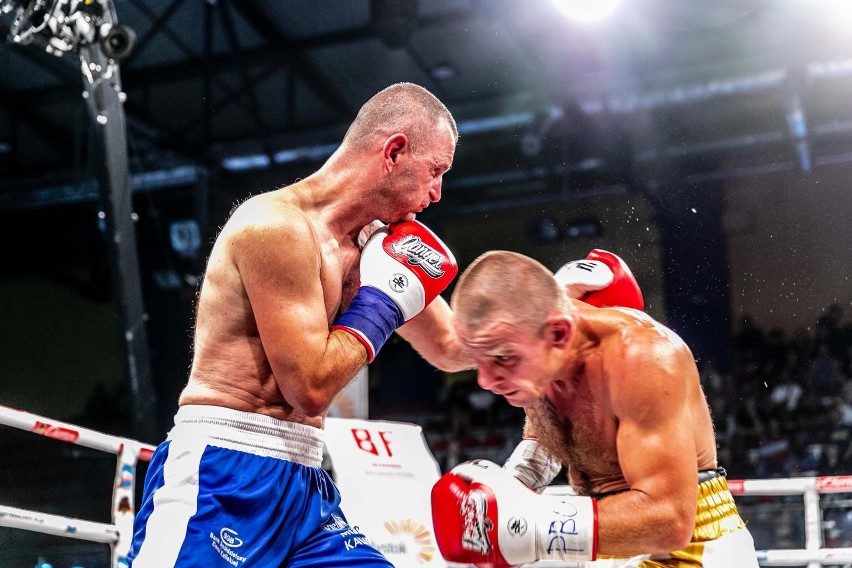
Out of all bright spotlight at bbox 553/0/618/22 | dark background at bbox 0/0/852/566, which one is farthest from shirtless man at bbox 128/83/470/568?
bright spotlight at bbox 553/0/618/22

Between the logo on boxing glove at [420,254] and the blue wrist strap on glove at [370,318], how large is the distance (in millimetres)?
129

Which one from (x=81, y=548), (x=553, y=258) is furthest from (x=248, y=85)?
(x=81, y=548)

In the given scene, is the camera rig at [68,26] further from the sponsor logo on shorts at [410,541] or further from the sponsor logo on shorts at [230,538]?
the sponsor logo on shorts at [230,538]

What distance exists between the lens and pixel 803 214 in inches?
352

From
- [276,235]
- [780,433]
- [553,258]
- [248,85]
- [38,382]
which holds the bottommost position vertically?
[276,235]

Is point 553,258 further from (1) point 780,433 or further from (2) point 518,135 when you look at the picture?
(1) point 780,433

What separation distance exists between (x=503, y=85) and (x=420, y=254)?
7564mm

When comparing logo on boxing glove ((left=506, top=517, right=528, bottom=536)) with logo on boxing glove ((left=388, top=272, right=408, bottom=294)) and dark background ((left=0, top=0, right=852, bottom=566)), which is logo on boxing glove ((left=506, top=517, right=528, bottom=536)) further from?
dark background ((left=0, top=0, right=852, bottom=566))

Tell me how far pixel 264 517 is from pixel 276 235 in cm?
56

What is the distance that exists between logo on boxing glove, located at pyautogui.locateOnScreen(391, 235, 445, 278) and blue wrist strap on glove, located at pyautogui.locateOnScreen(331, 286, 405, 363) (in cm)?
13

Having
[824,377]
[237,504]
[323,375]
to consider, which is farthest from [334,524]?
[824,377]

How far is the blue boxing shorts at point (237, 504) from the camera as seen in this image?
170 centimetres

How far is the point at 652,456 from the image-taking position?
1.61m

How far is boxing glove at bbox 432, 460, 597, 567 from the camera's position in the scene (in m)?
Result: 1.58
